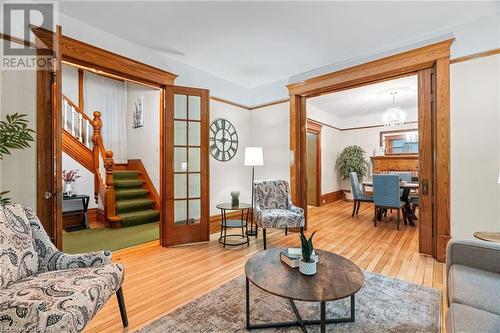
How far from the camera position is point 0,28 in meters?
2.12

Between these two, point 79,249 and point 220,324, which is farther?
point 79,249

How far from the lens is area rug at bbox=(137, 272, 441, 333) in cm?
168

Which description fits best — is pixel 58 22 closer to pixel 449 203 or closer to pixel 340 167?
pixel 449 203

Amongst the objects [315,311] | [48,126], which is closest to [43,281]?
[48,126]

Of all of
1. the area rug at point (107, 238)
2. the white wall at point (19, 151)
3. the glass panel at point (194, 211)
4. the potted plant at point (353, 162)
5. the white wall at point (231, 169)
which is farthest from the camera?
the potted plant at point (353, 162)

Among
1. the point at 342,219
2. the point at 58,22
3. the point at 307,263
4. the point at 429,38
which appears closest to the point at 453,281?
the point at 307,263

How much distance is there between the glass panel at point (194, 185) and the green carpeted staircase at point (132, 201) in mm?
1677

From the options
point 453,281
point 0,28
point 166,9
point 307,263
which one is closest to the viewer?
point 453,281

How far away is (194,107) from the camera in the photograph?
359 cm

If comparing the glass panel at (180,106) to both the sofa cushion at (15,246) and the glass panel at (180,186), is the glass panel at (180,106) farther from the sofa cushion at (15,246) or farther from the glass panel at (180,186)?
the sofa cushion at (15,246)

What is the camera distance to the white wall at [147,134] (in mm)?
5172

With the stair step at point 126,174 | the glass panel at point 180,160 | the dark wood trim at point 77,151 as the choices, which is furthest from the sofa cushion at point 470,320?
the dark wood trim at point 77,151

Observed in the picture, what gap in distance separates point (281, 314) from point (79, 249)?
2902 millimetres

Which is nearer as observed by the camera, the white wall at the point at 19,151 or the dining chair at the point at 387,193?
the white wall at the point at 19,151
